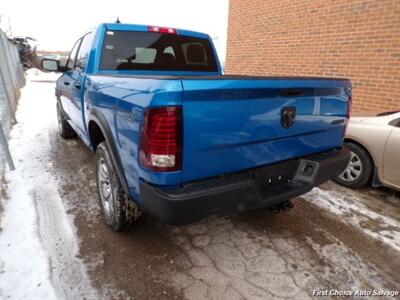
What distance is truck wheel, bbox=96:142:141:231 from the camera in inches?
97.8

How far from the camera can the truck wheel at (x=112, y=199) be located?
2.48 m

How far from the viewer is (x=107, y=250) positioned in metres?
2.56

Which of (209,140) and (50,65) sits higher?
(50,65)

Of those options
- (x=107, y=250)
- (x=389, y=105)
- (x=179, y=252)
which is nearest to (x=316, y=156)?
(x=179, y=252)

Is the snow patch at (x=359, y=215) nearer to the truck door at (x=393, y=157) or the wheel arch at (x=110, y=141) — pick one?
the truck door at (x=393, y=157)

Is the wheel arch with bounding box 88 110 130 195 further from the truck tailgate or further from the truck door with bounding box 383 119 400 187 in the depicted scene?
the truck door with bounding box 383 119 400 187

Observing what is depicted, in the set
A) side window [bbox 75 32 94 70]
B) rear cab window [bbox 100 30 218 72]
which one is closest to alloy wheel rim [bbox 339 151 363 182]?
rear cab window [bbox 100 30 218 72]

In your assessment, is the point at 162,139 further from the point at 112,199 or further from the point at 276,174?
the point at 112,199

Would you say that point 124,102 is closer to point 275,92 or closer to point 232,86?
point 232,86

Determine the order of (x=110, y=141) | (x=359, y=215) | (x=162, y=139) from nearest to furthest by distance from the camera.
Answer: (x=162, y=139) → (x=110, y=141) → (x=359, y=215)

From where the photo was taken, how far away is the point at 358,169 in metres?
3.88

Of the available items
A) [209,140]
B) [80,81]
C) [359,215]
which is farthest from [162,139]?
[359,215]

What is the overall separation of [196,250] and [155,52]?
240 centimetres

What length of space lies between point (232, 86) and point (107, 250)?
5.97ft
